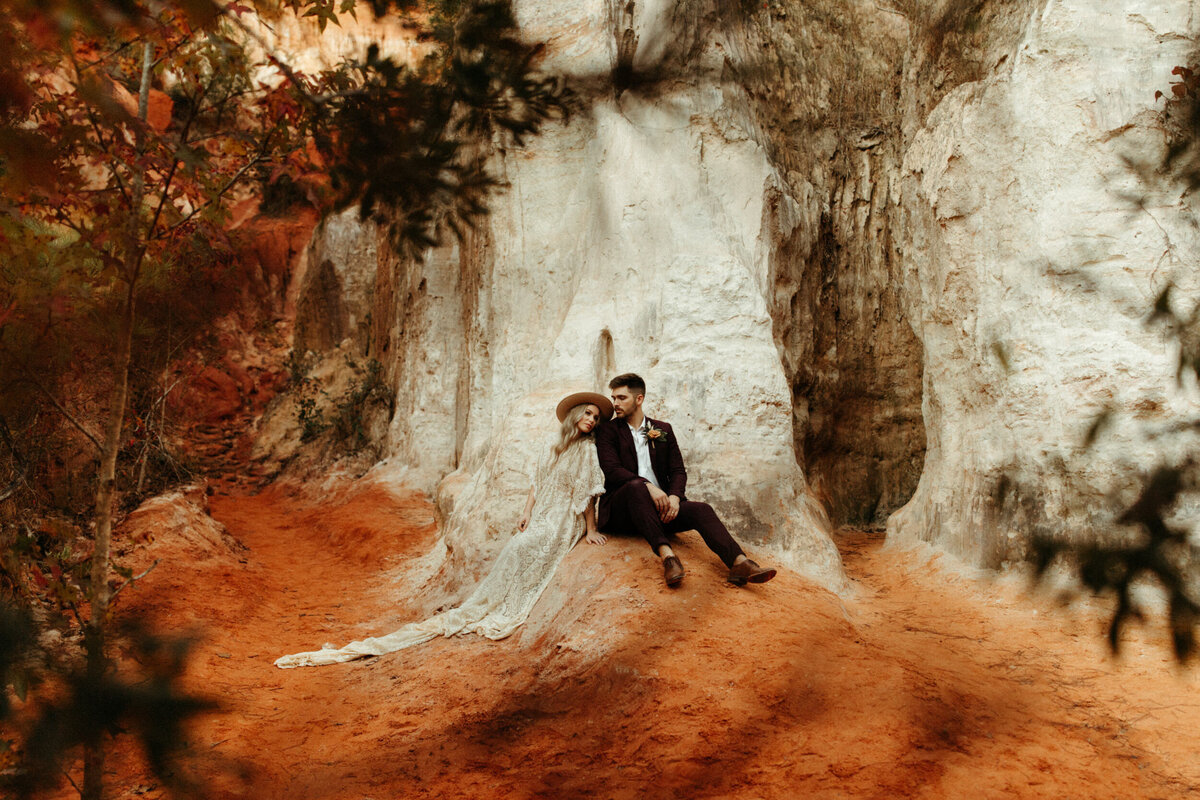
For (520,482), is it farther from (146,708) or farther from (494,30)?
(146,708)

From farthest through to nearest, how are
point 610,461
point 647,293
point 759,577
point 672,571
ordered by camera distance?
point 647,293 → point 610,461 → point 759,577 → point 672,571

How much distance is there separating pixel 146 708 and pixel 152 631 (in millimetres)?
209

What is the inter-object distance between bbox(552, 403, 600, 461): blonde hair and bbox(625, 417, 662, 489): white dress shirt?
48cm

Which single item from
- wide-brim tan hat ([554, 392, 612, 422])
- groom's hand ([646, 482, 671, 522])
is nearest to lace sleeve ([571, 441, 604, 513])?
wide-brim tan hat ([554, 392, 612, 422])

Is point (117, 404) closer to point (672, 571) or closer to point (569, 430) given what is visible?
point (672, 571)

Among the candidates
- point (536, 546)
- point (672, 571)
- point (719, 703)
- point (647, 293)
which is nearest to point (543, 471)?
point (536, 546)

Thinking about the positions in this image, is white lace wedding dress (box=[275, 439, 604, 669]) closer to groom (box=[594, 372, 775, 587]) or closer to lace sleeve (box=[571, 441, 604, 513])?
lace sleeve (box=[571, 441, 604, 513])

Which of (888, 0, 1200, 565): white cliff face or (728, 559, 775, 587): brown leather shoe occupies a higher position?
(888, 0, 1200, 565): white cliff face

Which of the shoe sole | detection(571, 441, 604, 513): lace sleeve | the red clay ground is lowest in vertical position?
the red clay ground

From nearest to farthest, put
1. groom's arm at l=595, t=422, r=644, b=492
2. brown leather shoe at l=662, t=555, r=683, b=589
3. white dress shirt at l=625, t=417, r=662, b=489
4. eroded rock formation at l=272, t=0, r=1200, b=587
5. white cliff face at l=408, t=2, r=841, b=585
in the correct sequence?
brown leather shoe at l=662, t=555, r=683, b=589
groom's arm at l=595, t=422, r=644, b=492
white dress shirt at l=625, t=417, r=662, b=489
eroded rock formation at l=272, t=0, r=1200, b=587
white cliff face at l=408, t=2, r=841, b=585

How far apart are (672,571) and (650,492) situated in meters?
0.61

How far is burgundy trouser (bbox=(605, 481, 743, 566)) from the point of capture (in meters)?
5.44

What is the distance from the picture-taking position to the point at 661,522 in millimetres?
5629

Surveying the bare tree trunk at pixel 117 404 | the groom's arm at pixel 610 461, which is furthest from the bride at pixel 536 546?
the bare tree trunk at pixel 117 404
